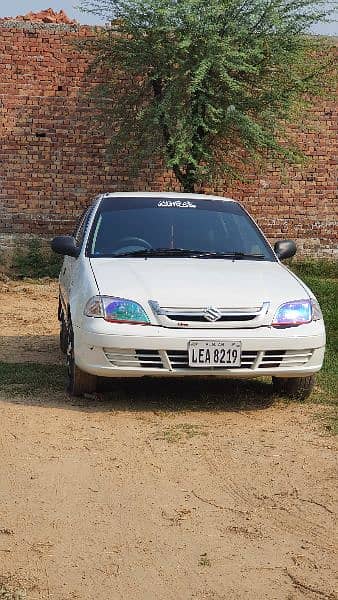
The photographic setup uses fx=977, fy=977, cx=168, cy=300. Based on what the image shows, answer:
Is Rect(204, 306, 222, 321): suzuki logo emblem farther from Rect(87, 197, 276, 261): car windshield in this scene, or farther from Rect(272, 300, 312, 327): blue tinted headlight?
Rect(87, 197, 276, 261): car windshield

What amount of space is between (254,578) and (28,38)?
44.4ft

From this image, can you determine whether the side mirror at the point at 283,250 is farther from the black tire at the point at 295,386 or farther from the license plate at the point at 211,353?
the license plate at the point at 211,353

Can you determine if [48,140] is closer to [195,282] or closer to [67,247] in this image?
[67,247]

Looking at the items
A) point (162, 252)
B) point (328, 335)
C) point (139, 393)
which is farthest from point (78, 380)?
point (328, 335)

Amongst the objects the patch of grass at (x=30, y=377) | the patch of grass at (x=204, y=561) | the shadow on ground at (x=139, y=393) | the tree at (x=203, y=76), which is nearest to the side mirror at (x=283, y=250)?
the shadow on ground at (x=139, y=393)

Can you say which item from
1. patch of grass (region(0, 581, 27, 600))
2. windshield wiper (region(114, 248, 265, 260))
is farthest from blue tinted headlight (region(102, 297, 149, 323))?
patch of grass (region(0, 581, 27, 600))

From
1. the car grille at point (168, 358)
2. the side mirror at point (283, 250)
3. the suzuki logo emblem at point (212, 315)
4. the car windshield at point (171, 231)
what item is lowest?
the car grille at point (168, 358)

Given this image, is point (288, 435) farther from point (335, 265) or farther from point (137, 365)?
point (335, 265)

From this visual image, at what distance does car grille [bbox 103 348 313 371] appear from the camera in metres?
6.37

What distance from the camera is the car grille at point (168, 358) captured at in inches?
251

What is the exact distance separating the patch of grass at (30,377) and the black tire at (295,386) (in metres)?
1.63

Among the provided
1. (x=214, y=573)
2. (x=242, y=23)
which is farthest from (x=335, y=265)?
(x=214, y=573)

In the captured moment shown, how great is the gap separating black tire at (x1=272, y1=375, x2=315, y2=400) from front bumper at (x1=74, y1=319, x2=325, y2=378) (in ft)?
1.43

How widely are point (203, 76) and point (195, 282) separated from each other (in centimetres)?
809
